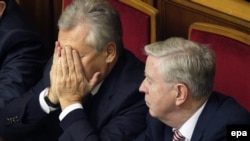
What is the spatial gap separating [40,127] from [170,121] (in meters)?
0.61

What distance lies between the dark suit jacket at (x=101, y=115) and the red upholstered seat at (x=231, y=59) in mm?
275

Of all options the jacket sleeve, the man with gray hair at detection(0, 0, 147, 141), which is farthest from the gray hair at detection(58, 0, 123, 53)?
the jacket sleeve

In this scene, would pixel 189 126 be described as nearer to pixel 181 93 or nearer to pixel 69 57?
pixel 181 93

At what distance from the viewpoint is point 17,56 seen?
7.48 ft

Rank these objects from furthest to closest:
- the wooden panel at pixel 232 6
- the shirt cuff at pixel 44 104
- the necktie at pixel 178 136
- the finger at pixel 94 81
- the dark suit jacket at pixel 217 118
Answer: the wooden panel at pixel 232 6, the shirt cuff at pixel 44 104, the finger at pixel 94 81, the necktie at pixel 178 136, the dark suit jacket at pixel 217 118

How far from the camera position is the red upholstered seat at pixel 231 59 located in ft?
6.07

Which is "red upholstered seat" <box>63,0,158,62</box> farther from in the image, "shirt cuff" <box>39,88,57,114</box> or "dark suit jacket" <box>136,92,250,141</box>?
"dark suit jacket" <box>136,92,250,141</box>

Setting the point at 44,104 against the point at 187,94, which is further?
the point at 44,104

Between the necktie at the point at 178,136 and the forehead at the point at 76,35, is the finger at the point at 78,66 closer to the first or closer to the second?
the forehead at the point at 76,35

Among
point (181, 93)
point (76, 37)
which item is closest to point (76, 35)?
point (76, 37)

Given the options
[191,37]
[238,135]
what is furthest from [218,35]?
[238,135]

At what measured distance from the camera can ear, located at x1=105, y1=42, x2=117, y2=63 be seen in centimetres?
190

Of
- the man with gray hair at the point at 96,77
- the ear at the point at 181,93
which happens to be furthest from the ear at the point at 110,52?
the ear at the point at 181,93

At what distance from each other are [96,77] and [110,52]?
101 mm
